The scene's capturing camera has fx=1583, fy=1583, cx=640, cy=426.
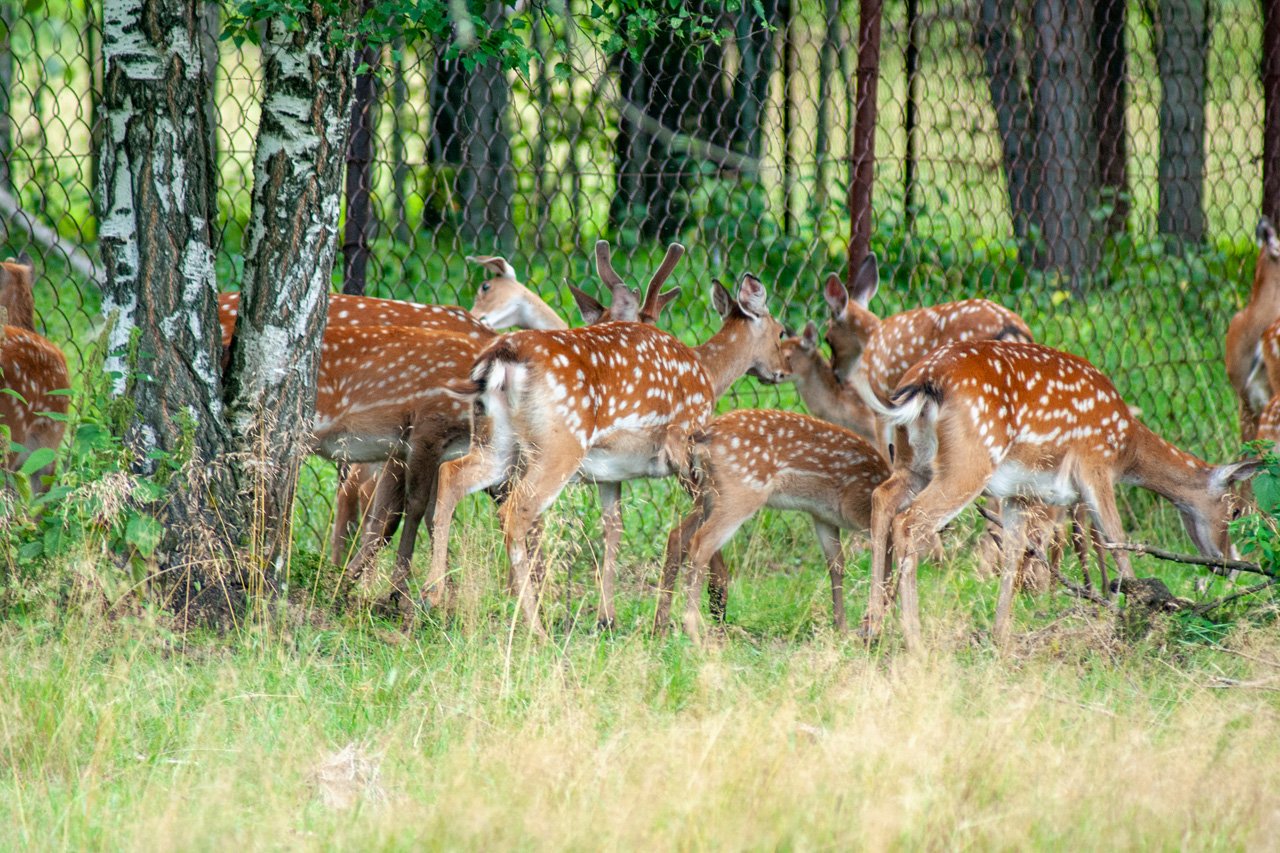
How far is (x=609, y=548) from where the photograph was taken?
537 centimetres

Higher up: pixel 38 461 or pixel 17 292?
pixel 17 292

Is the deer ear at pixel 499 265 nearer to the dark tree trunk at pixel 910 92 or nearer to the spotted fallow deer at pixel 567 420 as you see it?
the spotted fallow deer at pixel 567 420

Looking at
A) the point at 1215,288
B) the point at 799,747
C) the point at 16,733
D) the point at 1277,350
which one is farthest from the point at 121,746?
the point at 1215,288

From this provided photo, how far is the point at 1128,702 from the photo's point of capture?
4.25 metres

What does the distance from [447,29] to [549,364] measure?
1073 mm

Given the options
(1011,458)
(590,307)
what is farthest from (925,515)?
(590,307)

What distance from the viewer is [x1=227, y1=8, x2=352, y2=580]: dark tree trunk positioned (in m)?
4.61

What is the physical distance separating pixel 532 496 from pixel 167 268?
1293mm

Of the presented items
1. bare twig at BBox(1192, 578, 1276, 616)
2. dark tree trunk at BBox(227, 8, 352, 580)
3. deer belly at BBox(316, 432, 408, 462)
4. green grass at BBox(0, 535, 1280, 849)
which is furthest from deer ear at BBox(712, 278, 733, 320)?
bare twig at BBox(1192, 578, 1276, 616)

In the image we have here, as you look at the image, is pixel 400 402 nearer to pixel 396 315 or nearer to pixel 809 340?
pixel 396 315

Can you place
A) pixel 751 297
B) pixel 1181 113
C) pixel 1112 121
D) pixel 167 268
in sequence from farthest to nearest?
pixel 1181 113, pixel 1112 121, pixel 751 297, pixel 167 268

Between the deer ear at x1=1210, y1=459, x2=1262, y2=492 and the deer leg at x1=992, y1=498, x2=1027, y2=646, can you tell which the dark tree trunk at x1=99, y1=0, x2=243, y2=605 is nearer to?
the deer leg at x1=992, y1=498, x2=1027, y2=646

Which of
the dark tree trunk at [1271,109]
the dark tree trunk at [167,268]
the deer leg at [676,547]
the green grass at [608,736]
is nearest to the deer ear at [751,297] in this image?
the deer leg at [676,547]

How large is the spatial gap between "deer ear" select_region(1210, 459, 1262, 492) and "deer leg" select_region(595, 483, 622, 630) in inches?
88.3
